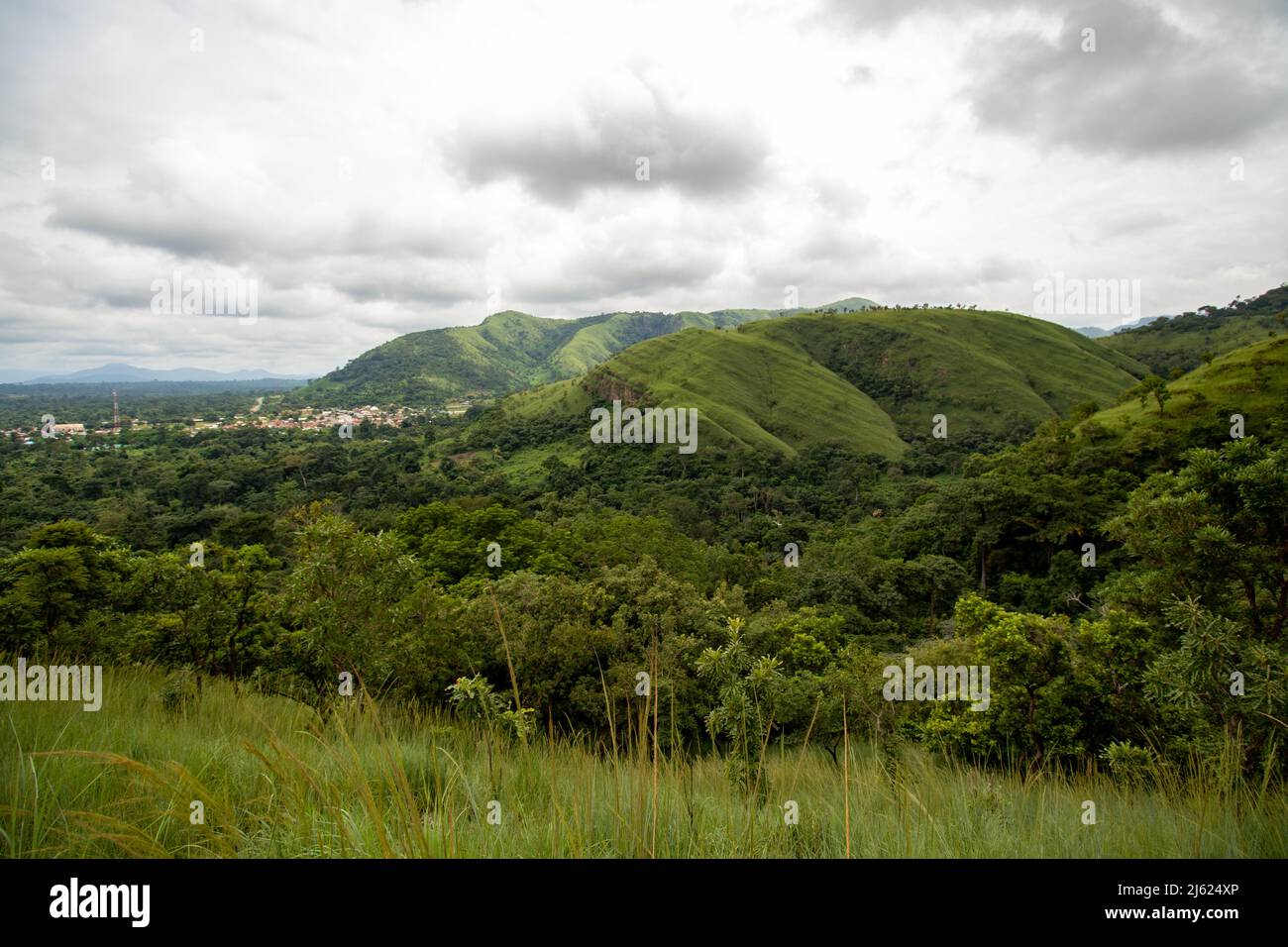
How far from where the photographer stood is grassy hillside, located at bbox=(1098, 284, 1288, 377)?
155500 mm

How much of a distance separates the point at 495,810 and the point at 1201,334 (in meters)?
247

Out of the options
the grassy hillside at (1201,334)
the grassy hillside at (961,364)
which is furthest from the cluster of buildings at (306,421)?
the grassy hillside at (1201,334)

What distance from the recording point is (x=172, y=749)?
3006mm

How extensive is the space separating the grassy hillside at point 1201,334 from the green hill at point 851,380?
11731 mm

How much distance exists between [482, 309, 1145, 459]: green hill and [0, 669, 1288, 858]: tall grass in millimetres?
110452

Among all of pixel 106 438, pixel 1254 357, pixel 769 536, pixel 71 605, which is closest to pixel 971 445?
pixel 1254 357

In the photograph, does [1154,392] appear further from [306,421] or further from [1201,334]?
[306,421]

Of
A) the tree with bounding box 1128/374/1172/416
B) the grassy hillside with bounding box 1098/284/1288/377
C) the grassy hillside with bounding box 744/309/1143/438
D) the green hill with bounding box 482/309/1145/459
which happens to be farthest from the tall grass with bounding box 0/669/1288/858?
the grassy hillside with bounding box 1098/284/1288/377

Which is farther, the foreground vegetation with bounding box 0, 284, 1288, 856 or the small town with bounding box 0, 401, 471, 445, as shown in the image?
the small town with bounding box 0, 401, 471, 445

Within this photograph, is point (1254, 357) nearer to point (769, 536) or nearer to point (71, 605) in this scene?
point (769, 536)

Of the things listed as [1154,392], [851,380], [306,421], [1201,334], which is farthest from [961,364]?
[306,421]

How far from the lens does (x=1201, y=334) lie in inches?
A: 6801

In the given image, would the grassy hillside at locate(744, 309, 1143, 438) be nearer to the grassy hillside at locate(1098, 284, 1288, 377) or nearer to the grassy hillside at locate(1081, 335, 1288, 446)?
the grassy hillside at locate(1098, 284, 1288, 377)
